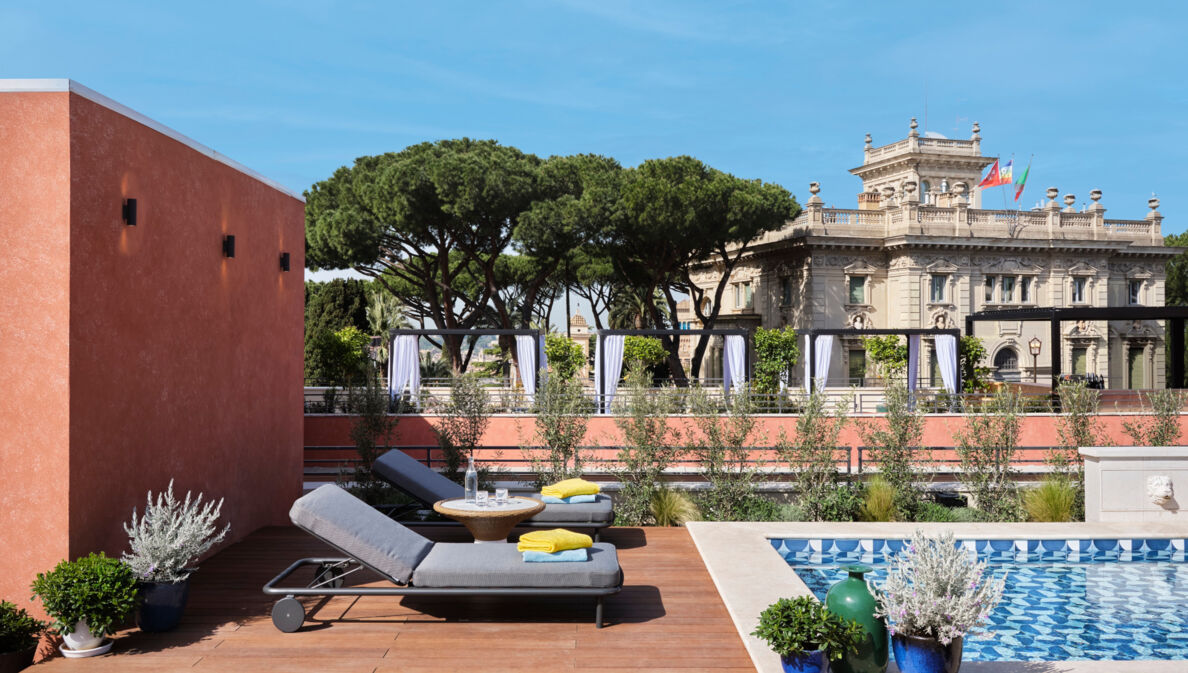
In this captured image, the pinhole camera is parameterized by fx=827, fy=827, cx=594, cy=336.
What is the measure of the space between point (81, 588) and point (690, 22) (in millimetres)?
10798

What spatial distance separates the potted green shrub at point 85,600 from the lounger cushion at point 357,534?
1.00m

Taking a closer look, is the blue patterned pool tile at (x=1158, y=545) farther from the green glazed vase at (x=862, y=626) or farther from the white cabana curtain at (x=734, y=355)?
the white cabana curtain at (x=734, y=355)

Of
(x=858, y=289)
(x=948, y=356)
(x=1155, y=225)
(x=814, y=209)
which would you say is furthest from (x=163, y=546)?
(x=1155, y=225)

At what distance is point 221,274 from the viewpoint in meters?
7.09

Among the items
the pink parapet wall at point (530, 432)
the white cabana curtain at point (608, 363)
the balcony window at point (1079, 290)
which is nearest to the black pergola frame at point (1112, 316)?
the pink parapet wall at point (530, 432)

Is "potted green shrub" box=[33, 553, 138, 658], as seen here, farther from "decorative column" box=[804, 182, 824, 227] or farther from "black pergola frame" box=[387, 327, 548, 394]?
"decorative column" box=[804, 182, 824, 227]

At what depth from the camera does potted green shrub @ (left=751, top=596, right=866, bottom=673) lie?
3.79m

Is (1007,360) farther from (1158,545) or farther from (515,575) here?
(515,575)

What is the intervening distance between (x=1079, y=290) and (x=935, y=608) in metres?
38.5

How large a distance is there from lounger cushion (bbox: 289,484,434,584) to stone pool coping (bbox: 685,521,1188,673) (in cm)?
212

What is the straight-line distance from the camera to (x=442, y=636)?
4.95 meters

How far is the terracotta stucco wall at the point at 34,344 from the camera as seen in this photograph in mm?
4832

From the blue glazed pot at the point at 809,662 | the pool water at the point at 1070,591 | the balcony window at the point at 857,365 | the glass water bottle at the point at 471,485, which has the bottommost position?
the pool water at the point at 1070,591

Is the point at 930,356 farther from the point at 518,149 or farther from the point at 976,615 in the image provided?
the point at 976,615
